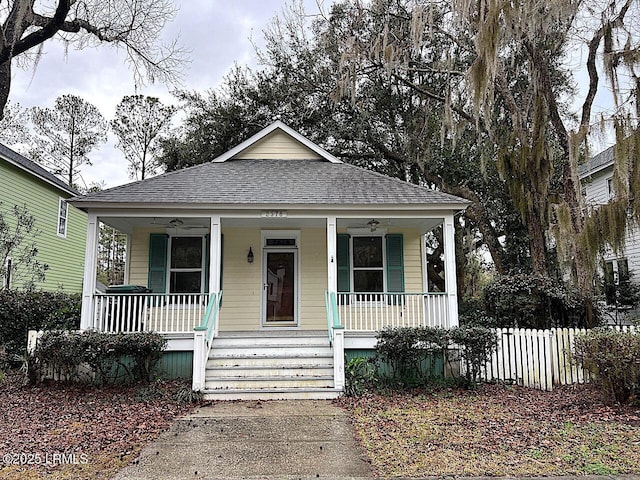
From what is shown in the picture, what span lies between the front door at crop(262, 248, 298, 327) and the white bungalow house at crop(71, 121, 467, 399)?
0.02 m

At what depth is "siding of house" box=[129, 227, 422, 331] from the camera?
10.5 meters

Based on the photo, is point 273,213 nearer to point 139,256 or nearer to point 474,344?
point 139,256

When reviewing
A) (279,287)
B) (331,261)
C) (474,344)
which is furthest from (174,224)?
(474,344)

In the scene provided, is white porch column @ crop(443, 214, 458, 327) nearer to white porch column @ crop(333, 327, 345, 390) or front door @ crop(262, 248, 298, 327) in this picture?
white porch column @ crop(333, 327, 345, 390)

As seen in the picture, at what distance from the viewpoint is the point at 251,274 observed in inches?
420

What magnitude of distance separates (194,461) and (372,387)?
3916 mm

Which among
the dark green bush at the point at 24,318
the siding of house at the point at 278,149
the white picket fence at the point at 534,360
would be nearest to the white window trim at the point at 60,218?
the dark green bush at the point at 24,318

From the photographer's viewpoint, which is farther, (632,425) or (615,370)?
(615,370)

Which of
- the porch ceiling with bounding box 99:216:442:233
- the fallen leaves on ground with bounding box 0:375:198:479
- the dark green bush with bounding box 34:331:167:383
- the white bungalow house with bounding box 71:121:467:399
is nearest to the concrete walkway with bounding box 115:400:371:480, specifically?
the fallen leaves on ground with bounding box 0:375:198:479

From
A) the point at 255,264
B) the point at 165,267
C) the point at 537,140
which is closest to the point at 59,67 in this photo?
the point at 165,267

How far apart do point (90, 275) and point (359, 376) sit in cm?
528

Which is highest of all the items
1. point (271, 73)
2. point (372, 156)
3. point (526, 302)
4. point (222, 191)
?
point (271, 73)

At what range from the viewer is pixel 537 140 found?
10516 mm

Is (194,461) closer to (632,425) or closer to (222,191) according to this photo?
(632,425)
